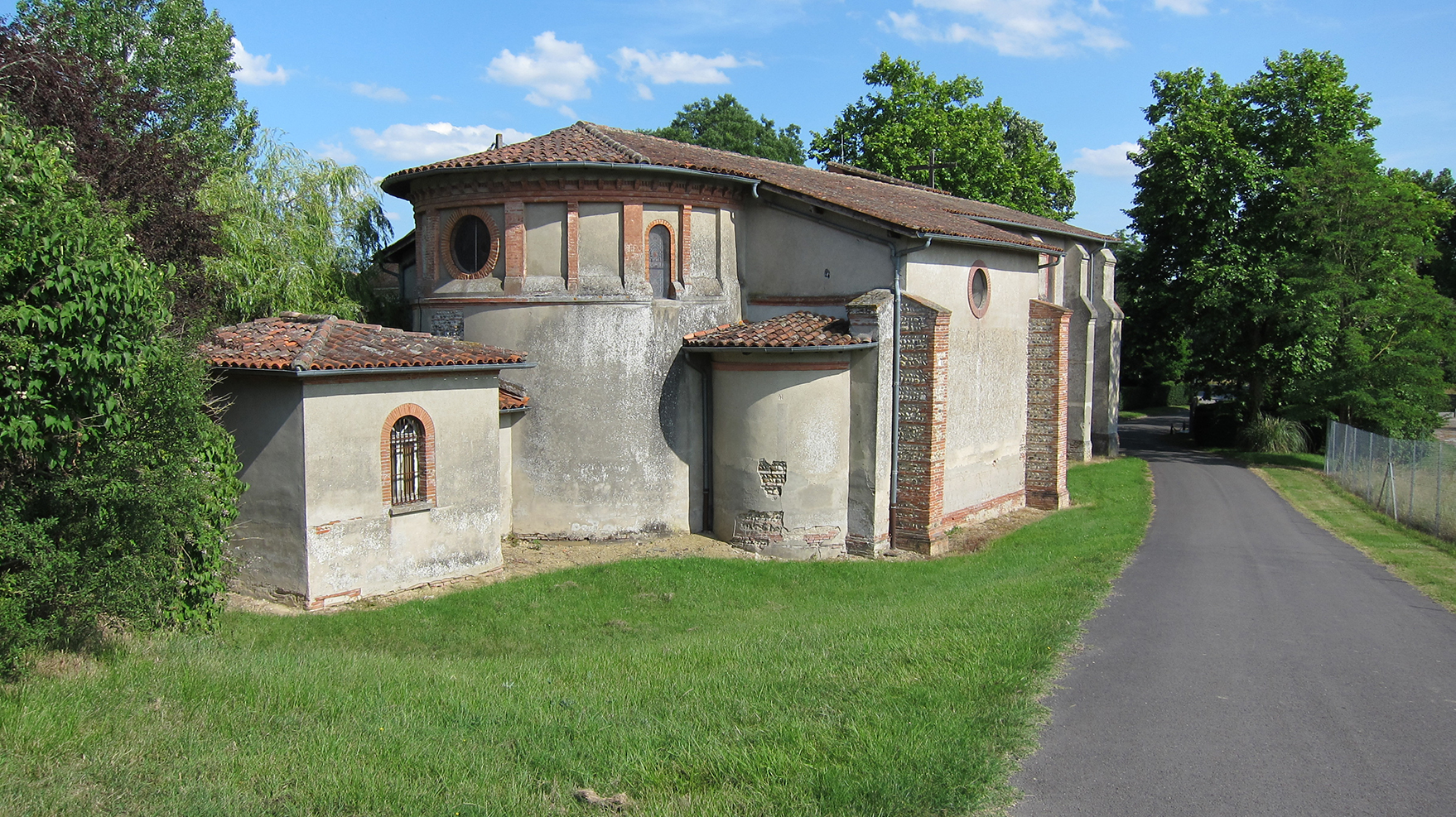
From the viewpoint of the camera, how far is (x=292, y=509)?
12805 mm

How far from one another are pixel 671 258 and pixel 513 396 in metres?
3.77

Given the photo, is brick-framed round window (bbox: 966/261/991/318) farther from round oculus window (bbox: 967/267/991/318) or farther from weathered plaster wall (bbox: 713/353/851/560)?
weathered plaster wall (bbox: 713/353/851/560)

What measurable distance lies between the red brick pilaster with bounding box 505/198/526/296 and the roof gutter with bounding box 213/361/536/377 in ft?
7.00

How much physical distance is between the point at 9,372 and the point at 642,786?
217 inches

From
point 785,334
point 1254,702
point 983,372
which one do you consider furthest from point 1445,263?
point 1254,702

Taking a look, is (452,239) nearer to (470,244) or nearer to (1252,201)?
(470,244)

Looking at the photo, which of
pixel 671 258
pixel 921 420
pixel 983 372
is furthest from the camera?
pixel 983 372

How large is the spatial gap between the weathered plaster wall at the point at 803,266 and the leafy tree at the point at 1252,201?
64.8 feet

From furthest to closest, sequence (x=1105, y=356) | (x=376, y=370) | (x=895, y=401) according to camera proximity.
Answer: (x=1105, y=356) < (x=895, y=401) < (x=376, y=370)

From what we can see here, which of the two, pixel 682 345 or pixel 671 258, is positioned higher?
pixel 671 258

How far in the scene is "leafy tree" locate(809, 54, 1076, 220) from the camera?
4184 centimetres

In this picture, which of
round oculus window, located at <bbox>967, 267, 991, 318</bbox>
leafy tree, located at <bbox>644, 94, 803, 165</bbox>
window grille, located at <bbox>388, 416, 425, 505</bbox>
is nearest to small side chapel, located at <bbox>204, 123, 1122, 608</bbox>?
window grille, located at <bbox>388, 416, 425, 505</bbox>

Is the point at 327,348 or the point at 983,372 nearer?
the point at 327,348

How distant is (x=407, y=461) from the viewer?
14008mm
